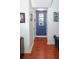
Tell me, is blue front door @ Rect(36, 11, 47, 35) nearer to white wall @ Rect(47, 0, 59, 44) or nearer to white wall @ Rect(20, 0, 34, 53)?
white wall @ Rect(47, 0, 59, 44)

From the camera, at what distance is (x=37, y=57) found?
17.1ft

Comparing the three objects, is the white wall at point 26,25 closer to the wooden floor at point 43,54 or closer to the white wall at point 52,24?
the wooden floor at point 43,54

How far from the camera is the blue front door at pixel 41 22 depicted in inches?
464

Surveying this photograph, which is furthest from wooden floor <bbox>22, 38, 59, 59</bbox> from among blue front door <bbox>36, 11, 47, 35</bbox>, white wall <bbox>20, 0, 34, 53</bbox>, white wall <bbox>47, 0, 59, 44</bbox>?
blue front door <bbox>36, 11, 47, 35</bbox>

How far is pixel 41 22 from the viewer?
38.7 feet

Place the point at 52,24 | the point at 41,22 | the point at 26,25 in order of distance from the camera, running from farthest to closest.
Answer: the point at 41,22, the point at 52,24, the point at 26,25

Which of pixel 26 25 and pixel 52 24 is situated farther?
pixel 52 24

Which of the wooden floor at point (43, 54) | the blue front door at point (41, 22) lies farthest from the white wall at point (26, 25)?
the blue front door at point (41, 22)

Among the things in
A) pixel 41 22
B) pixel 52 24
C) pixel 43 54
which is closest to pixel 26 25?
pixel 43 54

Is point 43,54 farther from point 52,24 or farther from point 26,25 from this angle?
point 52,24
